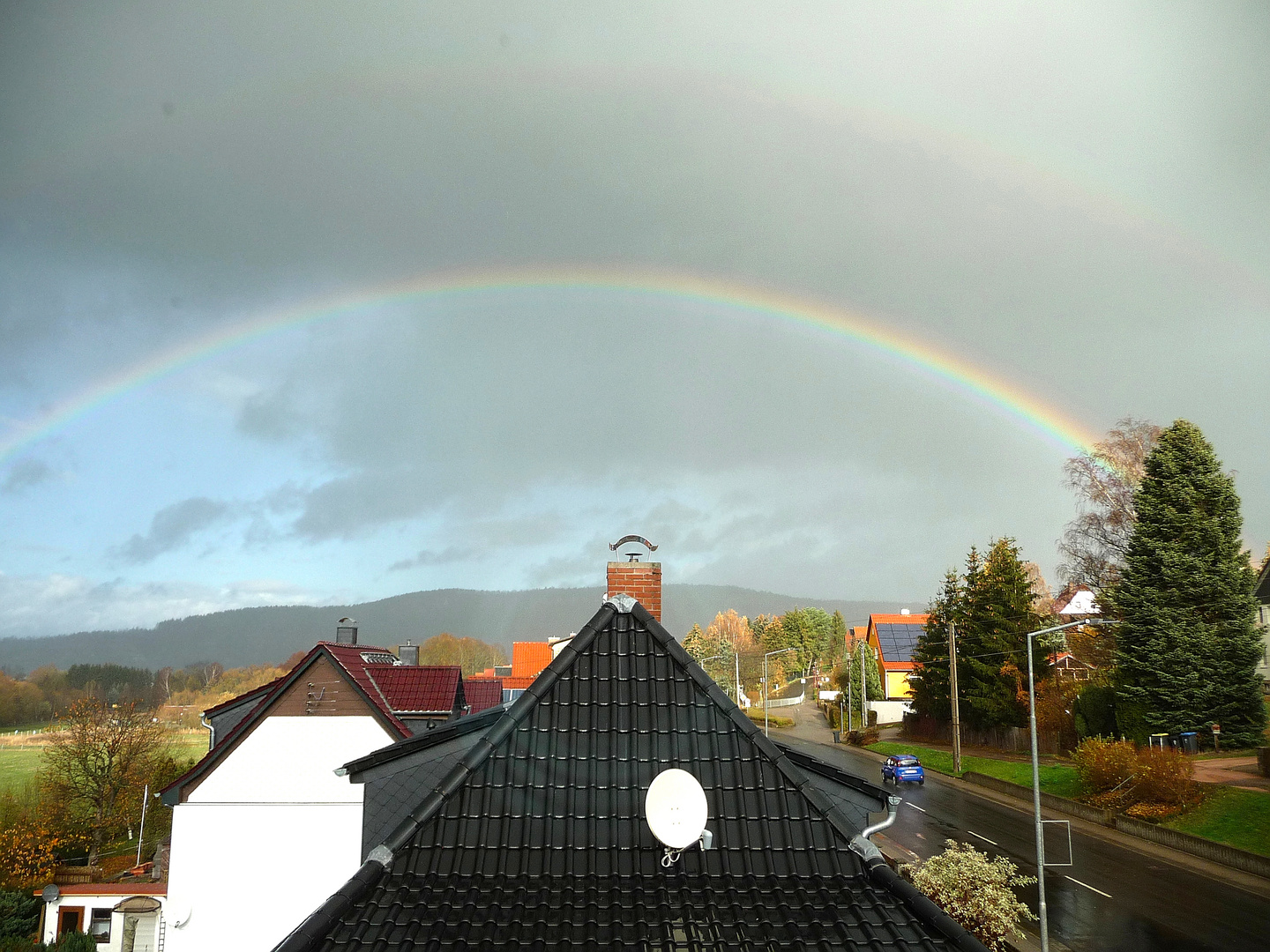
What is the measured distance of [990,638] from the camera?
174 feet

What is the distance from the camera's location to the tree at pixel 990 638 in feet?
169

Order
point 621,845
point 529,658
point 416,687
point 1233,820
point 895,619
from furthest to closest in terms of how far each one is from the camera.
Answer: point 895,619, point 529,658, point 1233,820, point 416,687, point 621,845

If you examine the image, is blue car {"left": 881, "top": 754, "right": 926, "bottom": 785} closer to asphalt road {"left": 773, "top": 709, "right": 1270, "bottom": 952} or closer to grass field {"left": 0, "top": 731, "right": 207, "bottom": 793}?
asphalt road {"left": 773, "top": 709, "right": 1270, "bottom": 952}

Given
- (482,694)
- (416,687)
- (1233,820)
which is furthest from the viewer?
(482,694)

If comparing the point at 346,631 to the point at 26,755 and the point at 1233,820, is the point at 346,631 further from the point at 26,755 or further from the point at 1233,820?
the point at 26,755

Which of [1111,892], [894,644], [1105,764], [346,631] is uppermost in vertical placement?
[346,631]

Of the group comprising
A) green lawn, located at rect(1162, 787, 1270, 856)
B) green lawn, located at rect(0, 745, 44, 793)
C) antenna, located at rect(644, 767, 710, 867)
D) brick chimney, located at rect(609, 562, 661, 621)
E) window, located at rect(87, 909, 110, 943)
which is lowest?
window, located at rect(87, 909, 110, 943)

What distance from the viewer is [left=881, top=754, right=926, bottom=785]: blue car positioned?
4341 cm

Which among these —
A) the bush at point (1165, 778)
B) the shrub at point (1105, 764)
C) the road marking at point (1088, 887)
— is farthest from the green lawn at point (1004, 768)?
the road marking at point (1088, 887)

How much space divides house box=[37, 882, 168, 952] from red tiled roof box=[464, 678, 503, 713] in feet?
40.6

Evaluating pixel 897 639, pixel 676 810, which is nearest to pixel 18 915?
pixel 676 810

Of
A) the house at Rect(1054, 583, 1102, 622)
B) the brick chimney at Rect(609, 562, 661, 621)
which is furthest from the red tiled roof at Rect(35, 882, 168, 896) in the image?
the house at Rect(1054, 583, 1102, 622)

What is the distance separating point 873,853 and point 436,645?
14931cm

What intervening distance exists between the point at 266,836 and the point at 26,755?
50.5 meters
